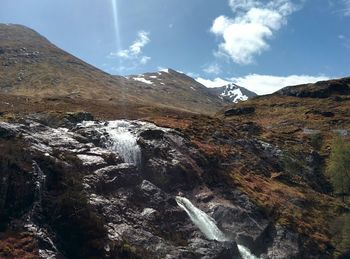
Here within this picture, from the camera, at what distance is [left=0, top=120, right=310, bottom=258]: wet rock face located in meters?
39.8

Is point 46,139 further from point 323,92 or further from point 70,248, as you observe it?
point 323,92

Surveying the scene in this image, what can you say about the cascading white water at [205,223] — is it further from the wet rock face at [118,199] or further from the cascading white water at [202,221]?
the wet rock face at [118,199]

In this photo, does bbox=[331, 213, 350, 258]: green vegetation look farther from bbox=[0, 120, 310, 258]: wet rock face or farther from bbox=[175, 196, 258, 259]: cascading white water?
bbox=[175, 196, 258, 259]: cascading white water

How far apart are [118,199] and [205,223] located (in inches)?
521

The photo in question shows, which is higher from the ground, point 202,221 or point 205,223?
point 202,221

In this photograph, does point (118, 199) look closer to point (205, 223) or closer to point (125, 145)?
point (205, 223)

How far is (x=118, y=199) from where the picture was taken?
49.1 metres

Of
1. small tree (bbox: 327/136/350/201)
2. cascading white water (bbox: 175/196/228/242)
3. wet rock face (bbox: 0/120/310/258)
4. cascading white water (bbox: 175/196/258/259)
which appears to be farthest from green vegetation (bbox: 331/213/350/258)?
cascading white water (bbox: 175/196/228/242)

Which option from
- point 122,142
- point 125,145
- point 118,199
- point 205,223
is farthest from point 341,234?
point 118,199

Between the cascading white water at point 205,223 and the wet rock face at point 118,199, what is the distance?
1295 mm

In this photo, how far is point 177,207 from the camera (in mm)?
53219

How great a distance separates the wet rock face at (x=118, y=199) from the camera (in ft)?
131

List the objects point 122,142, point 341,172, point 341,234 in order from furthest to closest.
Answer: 1. point 341,172
2. point 341,234
3. point 122,142

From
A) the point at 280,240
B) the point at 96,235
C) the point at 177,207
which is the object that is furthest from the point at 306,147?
the point at 96,235
